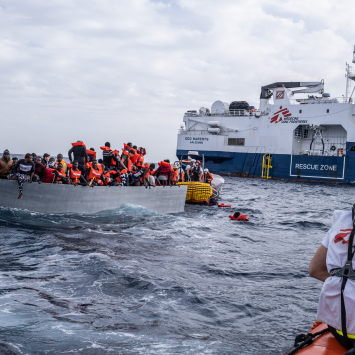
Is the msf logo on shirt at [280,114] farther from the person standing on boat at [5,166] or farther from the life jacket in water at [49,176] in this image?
the person standing on boat at [5,166]

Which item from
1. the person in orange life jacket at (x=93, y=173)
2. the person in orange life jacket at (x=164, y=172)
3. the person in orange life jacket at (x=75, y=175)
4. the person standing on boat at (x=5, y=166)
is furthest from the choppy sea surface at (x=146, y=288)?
the person in orange life jacket at (x=164, y=172)

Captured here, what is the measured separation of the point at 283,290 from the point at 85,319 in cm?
330

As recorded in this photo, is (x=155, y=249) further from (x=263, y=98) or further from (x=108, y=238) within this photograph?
(x=263, y=98)

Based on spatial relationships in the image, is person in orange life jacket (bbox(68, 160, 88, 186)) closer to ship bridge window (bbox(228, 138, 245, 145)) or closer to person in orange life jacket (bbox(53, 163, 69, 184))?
person in orange life jacket (bbox(53, 163, 69, 184))

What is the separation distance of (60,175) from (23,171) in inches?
41.8

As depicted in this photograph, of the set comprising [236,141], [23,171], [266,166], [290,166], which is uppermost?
[236,141]

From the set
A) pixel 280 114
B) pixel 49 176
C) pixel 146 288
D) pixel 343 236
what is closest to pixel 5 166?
pixel 49 176

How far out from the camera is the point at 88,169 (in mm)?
12109

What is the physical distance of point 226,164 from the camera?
4334 centimetres

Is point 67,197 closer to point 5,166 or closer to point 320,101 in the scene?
point 5,166

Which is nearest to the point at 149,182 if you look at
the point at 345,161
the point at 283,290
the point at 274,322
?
the point at 283,290

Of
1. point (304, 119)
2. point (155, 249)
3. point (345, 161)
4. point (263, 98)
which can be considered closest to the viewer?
point (155, 249)

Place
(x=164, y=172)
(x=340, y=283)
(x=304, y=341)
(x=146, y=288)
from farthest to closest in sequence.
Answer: (x=164, y=172)
(x=146, y=288)
(x=304, y=341)
(x=340, y=283)

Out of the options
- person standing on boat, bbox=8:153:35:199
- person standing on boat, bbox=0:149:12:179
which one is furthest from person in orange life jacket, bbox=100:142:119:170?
person standing on boat, bbox=0:149:12:179
